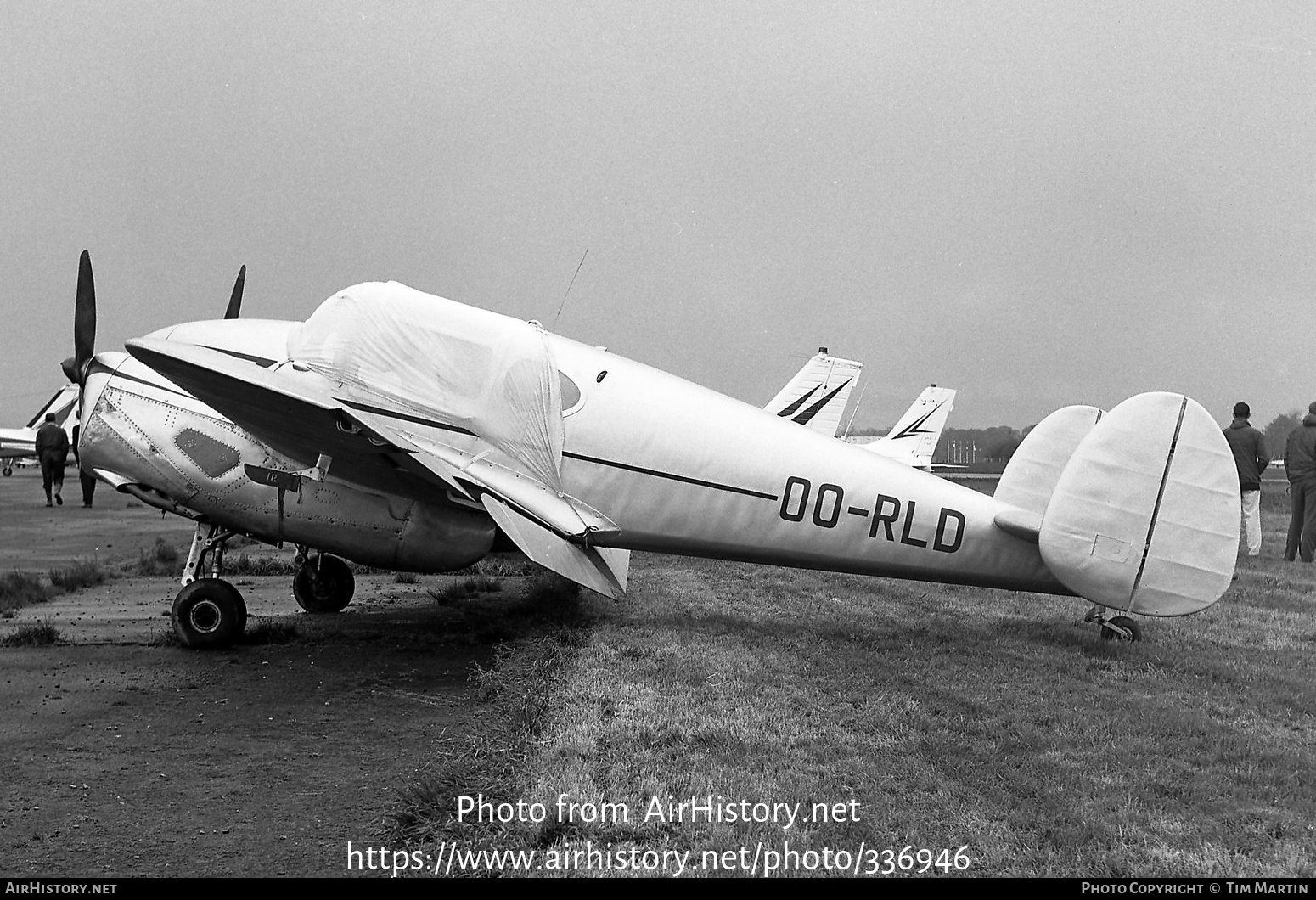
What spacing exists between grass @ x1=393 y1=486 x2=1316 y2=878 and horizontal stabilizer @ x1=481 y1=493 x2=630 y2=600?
50cm

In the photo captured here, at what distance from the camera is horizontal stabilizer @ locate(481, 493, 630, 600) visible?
5.47 meters

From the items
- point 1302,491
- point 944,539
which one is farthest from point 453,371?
point 1302,491

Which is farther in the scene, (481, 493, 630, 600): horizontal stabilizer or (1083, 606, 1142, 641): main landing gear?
(1083, 606, 1142, 641): main landing gear

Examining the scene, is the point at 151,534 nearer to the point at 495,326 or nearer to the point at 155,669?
the point at 155,669

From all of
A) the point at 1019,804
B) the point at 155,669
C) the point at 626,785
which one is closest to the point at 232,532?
the point at 155,669

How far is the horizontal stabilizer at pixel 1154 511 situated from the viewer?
215 inches

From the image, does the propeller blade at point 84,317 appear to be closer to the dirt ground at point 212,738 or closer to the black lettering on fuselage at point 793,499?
the dirt ground at point 212,738

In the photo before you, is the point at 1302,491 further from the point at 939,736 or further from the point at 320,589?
the point at 320,589

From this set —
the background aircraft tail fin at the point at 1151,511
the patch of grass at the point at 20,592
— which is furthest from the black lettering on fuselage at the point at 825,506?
the patch of grass at the point at 20,592

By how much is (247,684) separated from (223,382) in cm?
187

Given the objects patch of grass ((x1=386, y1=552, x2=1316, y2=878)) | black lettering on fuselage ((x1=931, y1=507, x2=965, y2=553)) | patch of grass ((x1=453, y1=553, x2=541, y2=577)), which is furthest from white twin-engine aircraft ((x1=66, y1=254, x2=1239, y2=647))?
patch of grass ((x1=453, y1=553, x2=541, y2=577))

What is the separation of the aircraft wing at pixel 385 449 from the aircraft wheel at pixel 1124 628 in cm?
325

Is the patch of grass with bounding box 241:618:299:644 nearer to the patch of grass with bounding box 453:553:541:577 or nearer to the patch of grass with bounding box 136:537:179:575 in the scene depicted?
the patch of grass with bounding box 453:553:541:577

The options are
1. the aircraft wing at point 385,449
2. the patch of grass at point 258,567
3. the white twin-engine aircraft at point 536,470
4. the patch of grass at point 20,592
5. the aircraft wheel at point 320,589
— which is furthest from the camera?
the patch of grass at point 258,567
